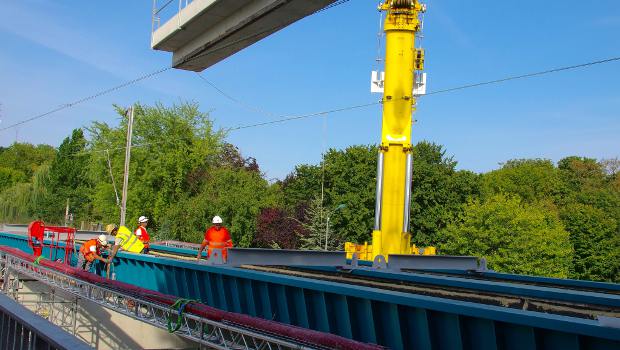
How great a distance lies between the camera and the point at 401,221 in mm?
16234

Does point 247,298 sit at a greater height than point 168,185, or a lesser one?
lesser

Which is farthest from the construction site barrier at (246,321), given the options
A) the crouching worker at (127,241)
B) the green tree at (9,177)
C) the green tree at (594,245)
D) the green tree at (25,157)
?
the green tree at (25,157)

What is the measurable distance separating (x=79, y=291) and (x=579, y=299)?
381 inches

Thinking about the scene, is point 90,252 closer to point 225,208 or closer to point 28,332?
point 28,332

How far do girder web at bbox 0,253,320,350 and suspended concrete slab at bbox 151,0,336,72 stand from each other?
3.94 metres

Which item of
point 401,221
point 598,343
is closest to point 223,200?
point 401,221

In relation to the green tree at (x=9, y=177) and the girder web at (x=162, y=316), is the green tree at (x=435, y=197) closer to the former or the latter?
the girder web at (x=162, y=316)

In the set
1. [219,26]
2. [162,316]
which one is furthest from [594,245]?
[219,26]

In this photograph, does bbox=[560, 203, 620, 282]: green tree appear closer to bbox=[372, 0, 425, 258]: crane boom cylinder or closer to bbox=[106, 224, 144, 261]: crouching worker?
bbox=[372, 0, 425, 258]: crane boom cylinder

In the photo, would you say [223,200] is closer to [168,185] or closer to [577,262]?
[168,185]

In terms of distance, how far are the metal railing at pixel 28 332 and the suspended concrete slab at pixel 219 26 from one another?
4673mm

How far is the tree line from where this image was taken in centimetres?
3888

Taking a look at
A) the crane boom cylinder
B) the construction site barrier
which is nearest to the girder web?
the construction site barrier

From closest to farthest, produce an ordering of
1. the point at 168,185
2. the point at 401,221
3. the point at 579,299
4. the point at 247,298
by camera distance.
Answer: the point at 579,299
the point at 247,298
the point at 401,221
the point at 168,185
